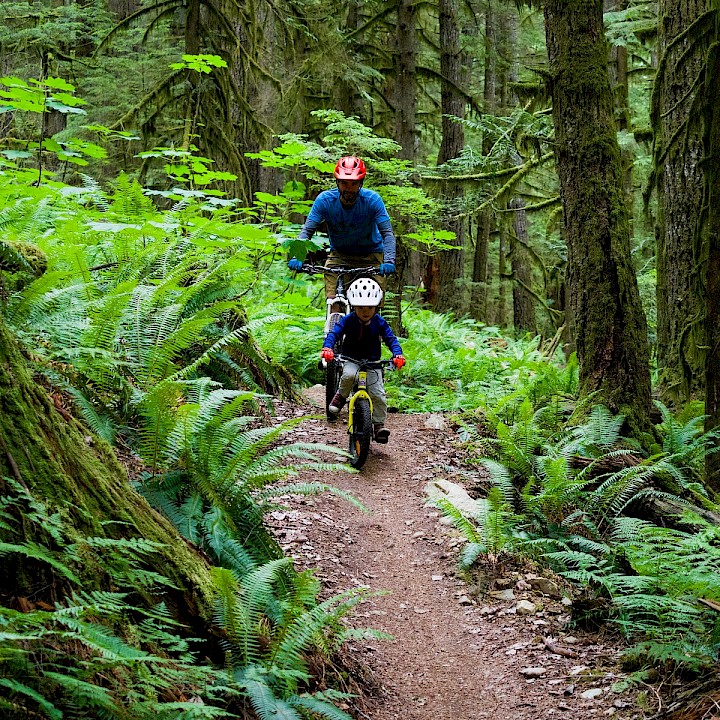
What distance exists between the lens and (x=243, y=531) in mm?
4027

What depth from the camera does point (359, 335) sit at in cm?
773

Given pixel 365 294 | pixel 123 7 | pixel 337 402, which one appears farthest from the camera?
pixel 123 7

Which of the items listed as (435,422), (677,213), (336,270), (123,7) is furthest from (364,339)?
(123,7)

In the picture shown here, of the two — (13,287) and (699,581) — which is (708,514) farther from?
(13,287)

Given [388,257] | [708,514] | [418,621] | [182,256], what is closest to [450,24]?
[388,257]

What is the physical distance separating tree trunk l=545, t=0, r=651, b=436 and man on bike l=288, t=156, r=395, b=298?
2.11 m

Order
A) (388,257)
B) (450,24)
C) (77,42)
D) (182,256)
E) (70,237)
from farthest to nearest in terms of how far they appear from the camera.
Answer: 1. (450,24)
2. (77,42)
3. (388,257)
4. (182,256)
5. (70,237)

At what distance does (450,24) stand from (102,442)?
1720 cm

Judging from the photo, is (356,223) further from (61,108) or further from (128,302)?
(128,302)

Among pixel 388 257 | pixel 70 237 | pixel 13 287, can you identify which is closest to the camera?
pixel 13 287

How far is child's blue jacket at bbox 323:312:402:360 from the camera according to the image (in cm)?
770

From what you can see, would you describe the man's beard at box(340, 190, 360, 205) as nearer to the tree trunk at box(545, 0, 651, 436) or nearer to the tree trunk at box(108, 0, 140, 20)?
the tree trunk at box(545, 0, 651, 436)

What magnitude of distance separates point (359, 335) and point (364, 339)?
2.8 inches

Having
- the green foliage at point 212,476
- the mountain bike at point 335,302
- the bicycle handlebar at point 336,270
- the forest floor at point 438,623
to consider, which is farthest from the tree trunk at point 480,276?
the green foliage at point 212,476
